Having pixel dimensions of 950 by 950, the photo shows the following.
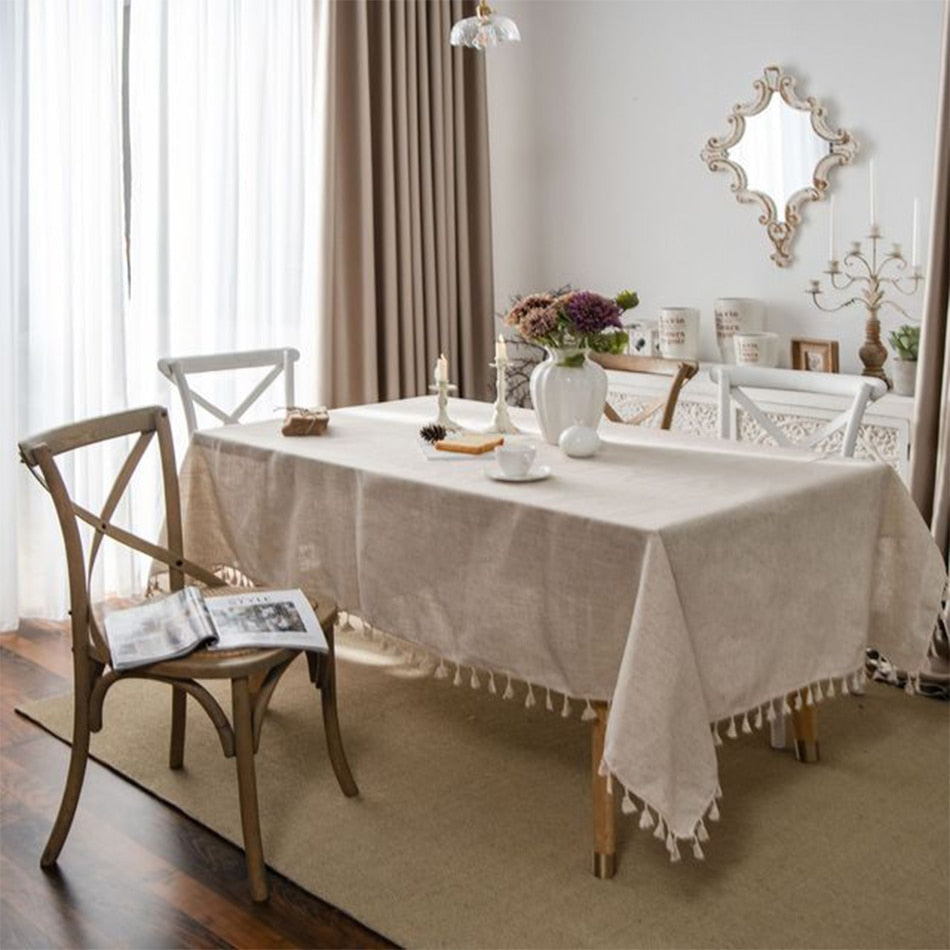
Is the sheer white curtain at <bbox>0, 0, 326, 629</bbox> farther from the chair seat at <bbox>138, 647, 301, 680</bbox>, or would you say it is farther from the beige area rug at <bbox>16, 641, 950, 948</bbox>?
the chair seat at <bbox>138, 647, 301, 680</bbox>

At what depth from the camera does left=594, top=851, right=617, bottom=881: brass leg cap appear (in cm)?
266

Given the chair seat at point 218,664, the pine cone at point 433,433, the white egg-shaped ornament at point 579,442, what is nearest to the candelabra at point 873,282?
the white egg-shaped ornament at point 579,442

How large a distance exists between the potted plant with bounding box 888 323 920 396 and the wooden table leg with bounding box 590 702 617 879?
1877 millimetres

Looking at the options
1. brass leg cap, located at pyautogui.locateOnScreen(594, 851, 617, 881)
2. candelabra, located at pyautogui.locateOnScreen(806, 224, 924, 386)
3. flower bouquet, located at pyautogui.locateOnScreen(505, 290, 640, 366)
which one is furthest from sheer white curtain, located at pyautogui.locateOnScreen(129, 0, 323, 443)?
brass leg cap, located at pyautogui.locateOnScreen(594, 851, 617, 881)

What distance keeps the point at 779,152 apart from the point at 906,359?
3.04 feet

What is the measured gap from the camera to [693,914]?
2.53 metres

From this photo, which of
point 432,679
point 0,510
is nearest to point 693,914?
point 432,679

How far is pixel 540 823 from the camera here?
114 inches

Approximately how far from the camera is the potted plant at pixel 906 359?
4.03m

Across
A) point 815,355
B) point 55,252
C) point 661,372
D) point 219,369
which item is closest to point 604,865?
point 661,372

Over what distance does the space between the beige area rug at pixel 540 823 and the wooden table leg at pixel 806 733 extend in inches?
1.4

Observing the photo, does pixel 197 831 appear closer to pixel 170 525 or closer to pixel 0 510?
pixel 170 525

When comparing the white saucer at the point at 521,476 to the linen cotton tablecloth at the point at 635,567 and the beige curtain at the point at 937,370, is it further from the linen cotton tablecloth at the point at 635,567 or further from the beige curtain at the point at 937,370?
the beige curtain at the point at 937,370

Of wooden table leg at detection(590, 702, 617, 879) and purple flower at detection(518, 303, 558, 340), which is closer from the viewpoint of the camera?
wooden table leg at detection(590, 702, 617, 879)
